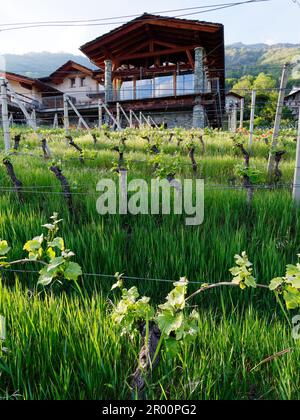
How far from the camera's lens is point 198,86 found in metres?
14.7

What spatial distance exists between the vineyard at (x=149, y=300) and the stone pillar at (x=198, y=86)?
11.6 meters

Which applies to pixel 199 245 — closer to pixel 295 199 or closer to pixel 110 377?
pixel 110 377

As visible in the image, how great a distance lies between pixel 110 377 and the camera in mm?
1230

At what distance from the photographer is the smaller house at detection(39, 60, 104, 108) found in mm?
27000

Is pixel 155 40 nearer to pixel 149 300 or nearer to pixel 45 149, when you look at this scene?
pixel 45 149

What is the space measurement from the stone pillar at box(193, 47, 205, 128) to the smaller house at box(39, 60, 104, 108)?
13.7 metres

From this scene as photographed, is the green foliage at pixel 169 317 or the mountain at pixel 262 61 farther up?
the mountain at pixel 262 61

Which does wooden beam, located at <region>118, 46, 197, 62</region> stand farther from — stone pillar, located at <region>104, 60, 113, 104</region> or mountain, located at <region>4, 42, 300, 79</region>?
mountain, located at <region>4, 42, 300, 79</region>

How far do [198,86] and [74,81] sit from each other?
59.1ft

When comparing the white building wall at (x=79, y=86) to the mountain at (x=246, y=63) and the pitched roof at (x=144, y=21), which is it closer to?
the mountain at (x=246, y=63)

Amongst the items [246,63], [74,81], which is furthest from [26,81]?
[246,63]

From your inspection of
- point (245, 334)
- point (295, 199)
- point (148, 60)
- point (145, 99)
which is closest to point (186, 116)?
point (145, 99)

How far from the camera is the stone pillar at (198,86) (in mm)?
14641

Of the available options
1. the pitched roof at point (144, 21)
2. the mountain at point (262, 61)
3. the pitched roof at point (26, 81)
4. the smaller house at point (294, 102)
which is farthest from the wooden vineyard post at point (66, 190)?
the pitched roof at point (26, 81)
